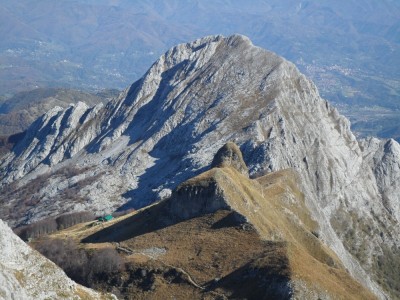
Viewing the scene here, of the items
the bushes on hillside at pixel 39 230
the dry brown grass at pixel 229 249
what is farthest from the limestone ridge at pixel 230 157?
the bushes on hillside at pixel 39 230

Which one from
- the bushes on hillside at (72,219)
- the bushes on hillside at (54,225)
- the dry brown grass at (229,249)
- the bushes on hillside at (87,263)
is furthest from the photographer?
the bushes on hillside at (72,219)

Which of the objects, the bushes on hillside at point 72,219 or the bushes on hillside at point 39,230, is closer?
the bushes on hillside at point 39,230

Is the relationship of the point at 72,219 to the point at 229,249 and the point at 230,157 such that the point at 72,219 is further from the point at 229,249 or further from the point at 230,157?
the point at 229,249

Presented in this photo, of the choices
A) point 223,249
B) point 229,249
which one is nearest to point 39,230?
point 223,249

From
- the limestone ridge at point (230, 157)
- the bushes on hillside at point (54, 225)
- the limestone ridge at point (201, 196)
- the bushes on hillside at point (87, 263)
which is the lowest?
the bushes on hillside at point (87, 263)

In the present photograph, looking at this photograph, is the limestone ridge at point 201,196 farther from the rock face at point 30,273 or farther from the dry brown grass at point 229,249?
the rock face at point 30,273

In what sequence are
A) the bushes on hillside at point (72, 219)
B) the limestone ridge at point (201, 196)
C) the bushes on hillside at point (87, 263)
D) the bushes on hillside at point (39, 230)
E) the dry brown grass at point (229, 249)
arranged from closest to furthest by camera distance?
the dry brown grass at point (229, 249), the bushes on hillside at point (87, 263), the limestone ridge at point (201, 196), the bushes on hillside at point (39, 230), the bushes on hillside at point (72, 219)

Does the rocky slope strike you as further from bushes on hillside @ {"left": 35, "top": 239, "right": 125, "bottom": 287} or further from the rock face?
the rock face

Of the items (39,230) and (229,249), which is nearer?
(229,249)
